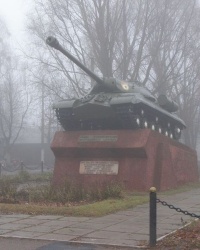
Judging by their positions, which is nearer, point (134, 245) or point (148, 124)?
point (134, 245)

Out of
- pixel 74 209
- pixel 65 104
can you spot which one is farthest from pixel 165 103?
pixel 74 209

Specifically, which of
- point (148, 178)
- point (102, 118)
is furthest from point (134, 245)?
point (102, 118)

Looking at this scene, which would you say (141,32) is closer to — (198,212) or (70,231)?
(198,212)

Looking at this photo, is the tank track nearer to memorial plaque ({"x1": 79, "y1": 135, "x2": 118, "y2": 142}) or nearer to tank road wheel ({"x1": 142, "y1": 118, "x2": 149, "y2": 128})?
tank road wheel ({"x1": 142, "y1": 118, "x2": 149, "y2": 128})

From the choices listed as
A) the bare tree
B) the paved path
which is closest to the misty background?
the bare tree

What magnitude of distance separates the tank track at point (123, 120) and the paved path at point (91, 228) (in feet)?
17.5

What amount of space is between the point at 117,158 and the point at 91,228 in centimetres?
724

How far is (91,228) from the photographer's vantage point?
27.2 feet

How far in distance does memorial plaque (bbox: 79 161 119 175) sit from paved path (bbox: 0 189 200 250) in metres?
4.86

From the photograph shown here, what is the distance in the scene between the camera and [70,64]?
27.2 metres

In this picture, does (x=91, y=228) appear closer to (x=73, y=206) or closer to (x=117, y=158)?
(x=73, y=206)

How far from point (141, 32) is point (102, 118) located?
10.3 m

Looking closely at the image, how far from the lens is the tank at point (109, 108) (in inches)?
609

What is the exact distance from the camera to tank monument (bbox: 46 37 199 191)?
15.2 metres
